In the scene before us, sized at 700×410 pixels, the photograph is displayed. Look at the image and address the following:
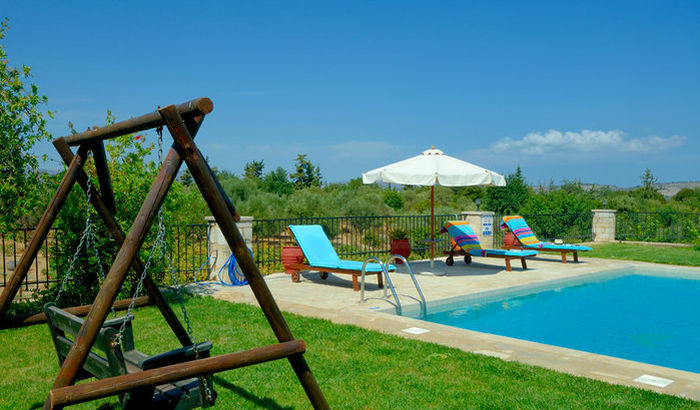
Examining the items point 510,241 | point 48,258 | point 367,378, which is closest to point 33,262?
point 48,258

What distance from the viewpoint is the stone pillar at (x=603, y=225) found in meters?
17.4

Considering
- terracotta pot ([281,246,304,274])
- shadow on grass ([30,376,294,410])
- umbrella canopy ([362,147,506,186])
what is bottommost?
shadow on grass ([30,376,294,410])

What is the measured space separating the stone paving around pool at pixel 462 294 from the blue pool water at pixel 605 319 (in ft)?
1.58

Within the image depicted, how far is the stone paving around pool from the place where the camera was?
14.4ft

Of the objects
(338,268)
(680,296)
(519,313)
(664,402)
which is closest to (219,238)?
(338,268)

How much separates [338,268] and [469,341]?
11.6 feet

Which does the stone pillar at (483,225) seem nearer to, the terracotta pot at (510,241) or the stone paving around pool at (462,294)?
the stone paving around pool at (462,294)

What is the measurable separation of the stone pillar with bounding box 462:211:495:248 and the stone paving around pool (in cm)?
140

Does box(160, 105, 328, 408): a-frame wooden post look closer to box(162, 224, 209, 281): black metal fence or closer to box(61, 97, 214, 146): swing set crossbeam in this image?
box(61, 97, 214, 146): swing set crossbeam

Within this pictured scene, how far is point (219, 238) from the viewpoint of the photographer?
940cm

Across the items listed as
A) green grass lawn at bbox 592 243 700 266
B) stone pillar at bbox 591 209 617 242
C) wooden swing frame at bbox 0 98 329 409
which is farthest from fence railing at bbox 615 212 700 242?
wooden swing frame at bbox 0 98 329 409

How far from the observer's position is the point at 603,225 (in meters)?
17.6

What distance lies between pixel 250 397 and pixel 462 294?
4.98 metres

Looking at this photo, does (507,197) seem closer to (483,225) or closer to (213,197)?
(483,225)
